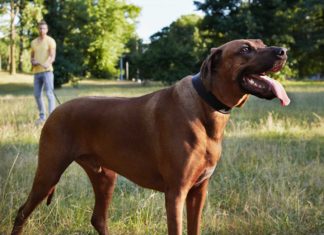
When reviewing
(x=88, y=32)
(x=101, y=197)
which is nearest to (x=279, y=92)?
(x=101, y=197)

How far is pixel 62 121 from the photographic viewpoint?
354 centimetres

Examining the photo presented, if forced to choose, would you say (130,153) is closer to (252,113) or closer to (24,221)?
(24,221)

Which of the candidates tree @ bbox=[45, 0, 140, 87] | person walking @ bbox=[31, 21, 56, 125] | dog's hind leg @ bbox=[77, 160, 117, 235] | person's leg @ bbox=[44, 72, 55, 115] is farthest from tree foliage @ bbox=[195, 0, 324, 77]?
dog's hind leg @ bbox=[77, 160, 117, 235]

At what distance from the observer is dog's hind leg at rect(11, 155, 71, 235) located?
3502 millimetres

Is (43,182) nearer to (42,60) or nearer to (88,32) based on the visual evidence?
(42,60)

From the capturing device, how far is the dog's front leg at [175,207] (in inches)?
116

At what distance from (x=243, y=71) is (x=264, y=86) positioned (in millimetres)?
162

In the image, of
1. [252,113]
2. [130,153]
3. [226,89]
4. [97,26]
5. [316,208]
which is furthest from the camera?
[97,26]

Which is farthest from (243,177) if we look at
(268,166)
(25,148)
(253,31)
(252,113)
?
(253,31)

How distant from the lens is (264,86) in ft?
9.21

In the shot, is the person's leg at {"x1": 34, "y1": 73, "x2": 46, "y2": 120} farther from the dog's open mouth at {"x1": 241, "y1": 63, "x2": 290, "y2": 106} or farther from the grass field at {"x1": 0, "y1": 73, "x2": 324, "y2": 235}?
the dog's open mouth at {"x1": 241, "y1": 63, "x2": 290, "y2": 106}

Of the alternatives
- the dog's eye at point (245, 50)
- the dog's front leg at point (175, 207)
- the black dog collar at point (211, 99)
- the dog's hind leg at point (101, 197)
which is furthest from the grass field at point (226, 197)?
the dog's eye at point (245, 50)

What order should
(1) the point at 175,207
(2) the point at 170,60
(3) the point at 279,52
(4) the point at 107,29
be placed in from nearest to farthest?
(3) the point at 279,52 < (1) the point at 175,207 < (2) the point at 170,60 < (4) the point at 107,29

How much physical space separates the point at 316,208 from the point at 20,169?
326 centimetres
